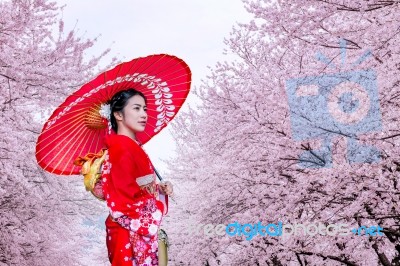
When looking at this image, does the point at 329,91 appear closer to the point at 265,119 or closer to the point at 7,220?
the point at 265,119

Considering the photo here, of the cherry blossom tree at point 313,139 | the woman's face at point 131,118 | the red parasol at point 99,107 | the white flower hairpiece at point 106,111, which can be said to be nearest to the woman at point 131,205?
the woman's face at point 131,118

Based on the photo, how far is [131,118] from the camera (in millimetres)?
3332

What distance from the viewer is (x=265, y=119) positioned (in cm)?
771

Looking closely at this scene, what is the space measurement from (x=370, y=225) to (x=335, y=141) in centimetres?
118

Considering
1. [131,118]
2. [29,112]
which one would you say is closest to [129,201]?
[131,118]

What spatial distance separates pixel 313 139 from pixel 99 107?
3949 mm

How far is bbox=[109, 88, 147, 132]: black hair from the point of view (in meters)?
3.36

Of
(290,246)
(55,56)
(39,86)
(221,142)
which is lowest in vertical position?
(290,246)

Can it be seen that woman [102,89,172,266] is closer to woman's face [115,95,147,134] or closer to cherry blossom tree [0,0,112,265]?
woman's face [115,95,147,134]

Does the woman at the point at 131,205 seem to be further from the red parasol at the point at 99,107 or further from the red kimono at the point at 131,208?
the red parasol at the point at 99,107

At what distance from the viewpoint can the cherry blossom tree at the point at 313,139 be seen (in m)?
5.84

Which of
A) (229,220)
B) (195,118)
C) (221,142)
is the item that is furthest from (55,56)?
(195,118)

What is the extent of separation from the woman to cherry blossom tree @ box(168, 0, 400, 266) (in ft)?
10.4

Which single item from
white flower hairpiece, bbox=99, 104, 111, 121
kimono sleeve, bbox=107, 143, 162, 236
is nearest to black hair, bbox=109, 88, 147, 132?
white flower hairpiece, bbox=99, 104, 111, 121
